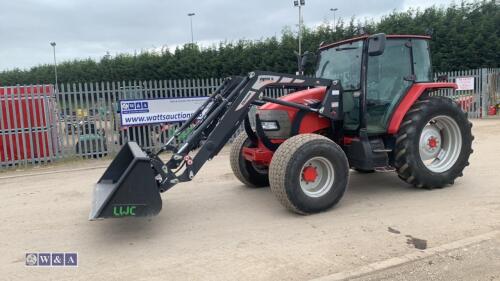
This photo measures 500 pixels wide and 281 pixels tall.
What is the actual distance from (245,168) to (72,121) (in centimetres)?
643

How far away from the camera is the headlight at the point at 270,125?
20.4 feet

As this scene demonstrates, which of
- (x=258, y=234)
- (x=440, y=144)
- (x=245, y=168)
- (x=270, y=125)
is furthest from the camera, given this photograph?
(x=245, y=168)

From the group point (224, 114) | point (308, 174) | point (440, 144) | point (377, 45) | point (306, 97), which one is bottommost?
point (308, 174)

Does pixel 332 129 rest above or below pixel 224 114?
below

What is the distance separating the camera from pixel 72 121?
11.6m

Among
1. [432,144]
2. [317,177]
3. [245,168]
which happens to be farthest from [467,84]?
[317,177]

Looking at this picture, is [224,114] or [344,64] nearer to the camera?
[224,114]

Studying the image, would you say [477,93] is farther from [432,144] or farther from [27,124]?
[27,124]

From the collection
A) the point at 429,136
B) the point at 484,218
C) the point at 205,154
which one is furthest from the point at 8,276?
→ the point at 429,136

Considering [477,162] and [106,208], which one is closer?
[106,208]

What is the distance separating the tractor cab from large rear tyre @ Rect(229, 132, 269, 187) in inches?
59.1

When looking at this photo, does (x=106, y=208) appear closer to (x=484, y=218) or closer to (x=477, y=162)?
(x=484, y=218)

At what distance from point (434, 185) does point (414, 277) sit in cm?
290

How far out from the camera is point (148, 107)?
12.0 metres
